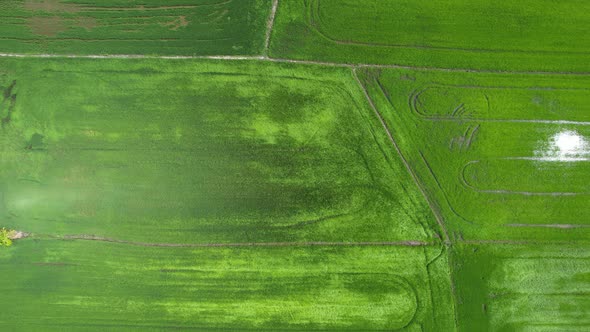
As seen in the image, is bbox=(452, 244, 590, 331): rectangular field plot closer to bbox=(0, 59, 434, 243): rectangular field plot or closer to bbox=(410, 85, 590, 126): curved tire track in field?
bbox=(0, 59, 434, 243): rectangular field plot

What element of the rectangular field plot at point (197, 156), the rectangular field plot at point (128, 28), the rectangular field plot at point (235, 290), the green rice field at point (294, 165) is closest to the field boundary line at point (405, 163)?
the green rice field at point (294, 165)

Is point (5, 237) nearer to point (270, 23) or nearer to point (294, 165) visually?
point (294, 165)

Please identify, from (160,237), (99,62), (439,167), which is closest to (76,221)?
(160,237)

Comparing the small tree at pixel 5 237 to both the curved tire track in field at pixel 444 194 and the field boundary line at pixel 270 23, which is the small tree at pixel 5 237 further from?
the curved tire track in field at pixel 444 194

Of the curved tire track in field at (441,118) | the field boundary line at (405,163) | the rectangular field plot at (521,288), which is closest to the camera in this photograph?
the rectangular field plot at (521,288)

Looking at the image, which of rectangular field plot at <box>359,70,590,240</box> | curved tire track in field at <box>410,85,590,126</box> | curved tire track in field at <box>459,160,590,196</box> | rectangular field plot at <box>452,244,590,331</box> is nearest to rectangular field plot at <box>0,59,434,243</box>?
rectangular field plot at <box>359,70,590,240</box>

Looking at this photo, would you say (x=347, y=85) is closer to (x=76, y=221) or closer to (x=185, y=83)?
(x=185, y=83)
